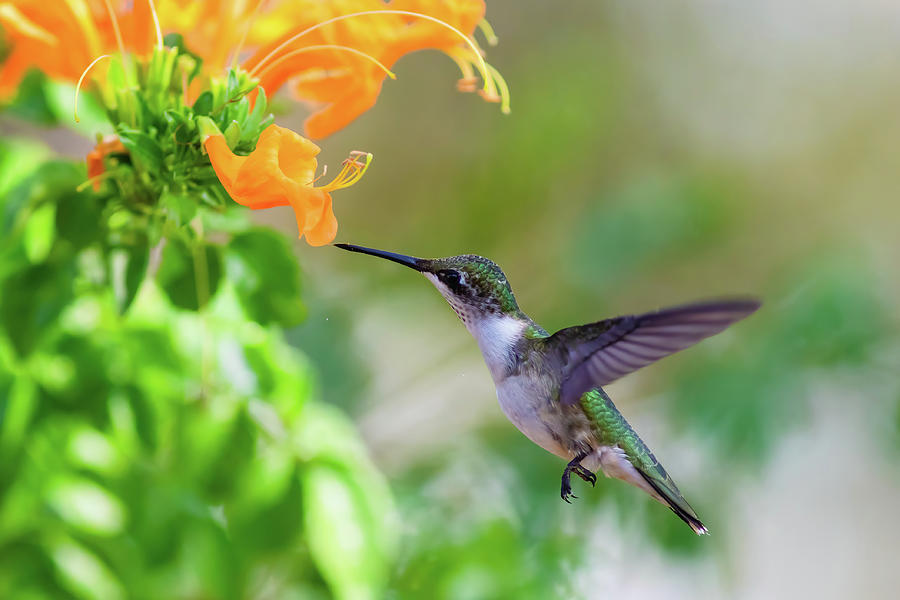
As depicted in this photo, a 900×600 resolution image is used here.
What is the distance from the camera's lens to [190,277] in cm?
108

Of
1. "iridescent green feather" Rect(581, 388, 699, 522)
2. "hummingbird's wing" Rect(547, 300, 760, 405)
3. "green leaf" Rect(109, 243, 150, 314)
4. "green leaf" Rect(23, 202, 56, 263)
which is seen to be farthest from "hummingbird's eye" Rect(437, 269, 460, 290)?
"green leaf" Rect(23, 202, 56, 263)

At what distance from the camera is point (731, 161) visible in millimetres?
3873

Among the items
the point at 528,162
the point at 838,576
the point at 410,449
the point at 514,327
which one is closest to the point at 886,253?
the point at 838,576

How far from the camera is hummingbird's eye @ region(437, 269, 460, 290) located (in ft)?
3.35

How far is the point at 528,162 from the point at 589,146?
1.87ft

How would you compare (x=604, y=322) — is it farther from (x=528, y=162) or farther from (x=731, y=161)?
(x=731, y=161)

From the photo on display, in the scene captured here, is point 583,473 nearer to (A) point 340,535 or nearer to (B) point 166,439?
(A) point 340,535

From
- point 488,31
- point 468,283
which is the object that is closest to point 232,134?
point 468,283

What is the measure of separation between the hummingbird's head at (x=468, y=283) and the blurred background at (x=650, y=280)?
0.41 meters

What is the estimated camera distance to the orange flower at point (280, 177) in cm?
77

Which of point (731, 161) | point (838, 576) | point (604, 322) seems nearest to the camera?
point (604, 322)

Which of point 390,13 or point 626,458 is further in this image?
point 626,458

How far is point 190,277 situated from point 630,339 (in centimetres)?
53

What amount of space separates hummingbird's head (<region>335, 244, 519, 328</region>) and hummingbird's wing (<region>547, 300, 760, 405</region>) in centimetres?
9
